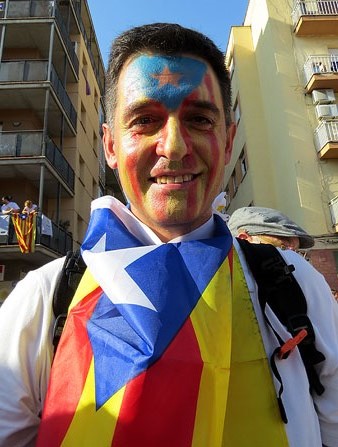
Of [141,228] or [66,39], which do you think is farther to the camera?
[66,39]

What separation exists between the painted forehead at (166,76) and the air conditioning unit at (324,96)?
48.6 feet

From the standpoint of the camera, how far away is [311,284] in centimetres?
112

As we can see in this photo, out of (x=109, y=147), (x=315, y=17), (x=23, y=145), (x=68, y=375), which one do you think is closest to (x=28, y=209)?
(x=23, y=145)

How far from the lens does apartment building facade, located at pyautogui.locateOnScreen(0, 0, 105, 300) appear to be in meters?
13.0

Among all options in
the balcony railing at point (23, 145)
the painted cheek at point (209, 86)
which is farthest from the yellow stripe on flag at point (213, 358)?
the balcony railing at point (23, 145)

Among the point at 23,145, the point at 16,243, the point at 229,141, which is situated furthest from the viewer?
the point at 23,145

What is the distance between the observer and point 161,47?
47.3 inches

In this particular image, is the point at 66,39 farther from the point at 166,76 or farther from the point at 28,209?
the point at 166,76

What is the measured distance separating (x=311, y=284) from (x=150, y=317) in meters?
0.54

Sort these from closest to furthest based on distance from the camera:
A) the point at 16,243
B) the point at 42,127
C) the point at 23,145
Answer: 1. the point at 16,243
2. the point at 23,145
3. the point at 42,127

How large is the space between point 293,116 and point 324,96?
140 centimetres

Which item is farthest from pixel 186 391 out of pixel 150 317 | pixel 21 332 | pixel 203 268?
pixel 21 332

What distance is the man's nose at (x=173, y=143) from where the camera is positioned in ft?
3.51

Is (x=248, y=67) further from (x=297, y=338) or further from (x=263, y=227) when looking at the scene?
(x=297, y=338)
